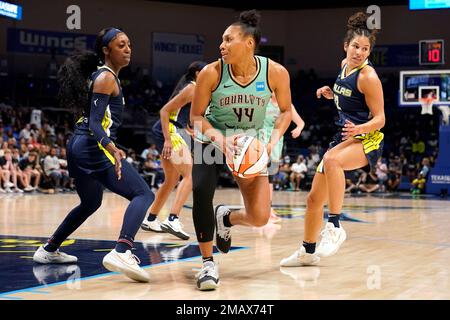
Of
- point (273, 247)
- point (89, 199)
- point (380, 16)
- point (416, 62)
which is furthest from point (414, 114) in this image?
point (89, 199)

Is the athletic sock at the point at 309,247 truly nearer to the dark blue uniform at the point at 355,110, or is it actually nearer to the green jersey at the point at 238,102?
the dark blue uniform at the point at 355,110

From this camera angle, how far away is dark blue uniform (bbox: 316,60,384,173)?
5398 millimetres

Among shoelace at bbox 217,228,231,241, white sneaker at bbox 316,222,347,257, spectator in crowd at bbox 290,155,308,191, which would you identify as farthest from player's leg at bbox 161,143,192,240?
spectator in crowd at bbox 290,155,308,191

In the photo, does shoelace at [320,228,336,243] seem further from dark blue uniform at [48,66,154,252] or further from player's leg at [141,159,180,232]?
player's leg at [141,159,180,232]

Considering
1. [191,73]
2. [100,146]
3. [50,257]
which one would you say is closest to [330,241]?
[100,146]

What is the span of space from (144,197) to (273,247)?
2.01 metres

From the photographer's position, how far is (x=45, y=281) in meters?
4.51

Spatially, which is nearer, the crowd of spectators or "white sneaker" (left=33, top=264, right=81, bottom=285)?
"white sneaker" (left=33, top=264, right=81, bottom=285)

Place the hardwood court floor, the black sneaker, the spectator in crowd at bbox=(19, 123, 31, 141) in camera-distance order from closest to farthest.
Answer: the hardwood court floor
the black sneaker
the spectator in crowd at bbox=(19, 123, 31, 141)

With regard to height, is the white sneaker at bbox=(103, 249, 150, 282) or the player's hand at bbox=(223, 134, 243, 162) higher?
the player's hand at bbox=(223, 134, 243, 162)

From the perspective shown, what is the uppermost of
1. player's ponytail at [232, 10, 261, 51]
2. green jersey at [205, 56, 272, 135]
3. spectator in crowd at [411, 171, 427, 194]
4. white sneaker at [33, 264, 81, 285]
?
player's ponytail at [232, 10, 261, 51]

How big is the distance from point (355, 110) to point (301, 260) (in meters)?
1.22

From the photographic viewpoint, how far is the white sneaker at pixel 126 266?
4.45 meters

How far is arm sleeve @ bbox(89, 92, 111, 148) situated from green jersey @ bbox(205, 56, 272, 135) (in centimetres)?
70
